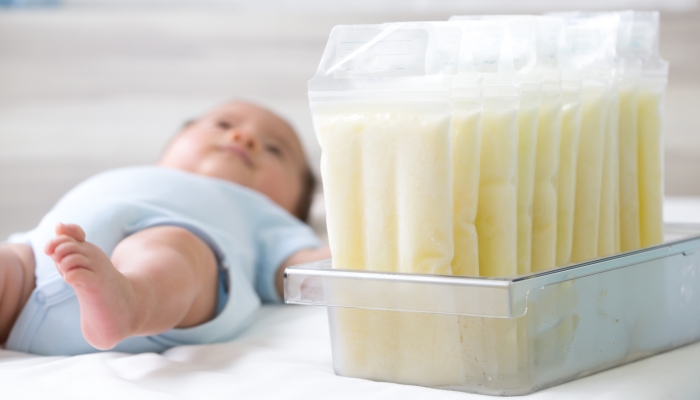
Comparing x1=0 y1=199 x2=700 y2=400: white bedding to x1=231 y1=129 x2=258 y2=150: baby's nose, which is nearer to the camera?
x1=0 y1=199 x2=700 y2=400: white bedding

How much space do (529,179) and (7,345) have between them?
2.09ft

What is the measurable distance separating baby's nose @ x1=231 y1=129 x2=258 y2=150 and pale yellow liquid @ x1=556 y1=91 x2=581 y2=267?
88cm

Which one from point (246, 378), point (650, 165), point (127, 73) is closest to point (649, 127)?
point (650, 165)

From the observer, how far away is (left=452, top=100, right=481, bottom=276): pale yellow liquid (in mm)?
618

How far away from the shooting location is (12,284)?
0.88m

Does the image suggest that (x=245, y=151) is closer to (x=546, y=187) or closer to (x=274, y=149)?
(x=274, y=149)

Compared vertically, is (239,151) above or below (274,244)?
above

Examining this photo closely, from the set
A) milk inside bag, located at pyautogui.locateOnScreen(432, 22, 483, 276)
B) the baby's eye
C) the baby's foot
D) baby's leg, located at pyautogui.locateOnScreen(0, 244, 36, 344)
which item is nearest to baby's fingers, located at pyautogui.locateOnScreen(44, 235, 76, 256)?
the baby's foot

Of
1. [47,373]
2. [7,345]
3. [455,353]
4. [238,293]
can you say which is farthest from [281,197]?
[455,353]

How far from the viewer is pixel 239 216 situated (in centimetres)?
123

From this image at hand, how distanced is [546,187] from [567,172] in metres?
0.04

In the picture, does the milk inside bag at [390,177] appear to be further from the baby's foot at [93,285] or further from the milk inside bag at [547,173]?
the baby's foot at [93,285]

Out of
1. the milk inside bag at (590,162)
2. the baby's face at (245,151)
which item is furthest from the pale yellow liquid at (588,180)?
the baby's face at (245,151)

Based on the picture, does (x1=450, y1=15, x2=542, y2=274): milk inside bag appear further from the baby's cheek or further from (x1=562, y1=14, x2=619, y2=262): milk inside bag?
the baby's cheek
